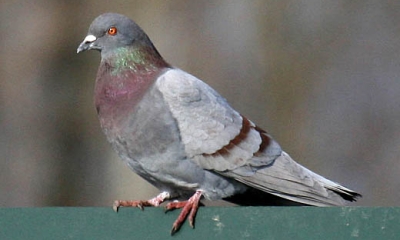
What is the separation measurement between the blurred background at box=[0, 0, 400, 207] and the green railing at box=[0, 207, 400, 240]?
7388 millimetres

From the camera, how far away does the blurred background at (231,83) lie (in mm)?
13977

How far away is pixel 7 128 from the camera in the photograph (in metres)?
14.8

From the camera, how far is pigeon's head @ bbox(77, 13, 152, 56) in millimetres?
7547

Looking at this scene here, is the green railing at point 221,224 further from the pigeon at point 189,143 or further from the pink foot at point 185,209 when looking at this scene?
the pigeon at point 189,143

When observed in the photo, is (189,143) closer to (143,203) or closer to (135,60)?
(143,203)

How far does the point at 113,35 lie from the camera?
7.57 metres

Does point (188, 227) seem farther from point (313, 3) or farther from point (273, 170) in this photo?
point (313, 3)

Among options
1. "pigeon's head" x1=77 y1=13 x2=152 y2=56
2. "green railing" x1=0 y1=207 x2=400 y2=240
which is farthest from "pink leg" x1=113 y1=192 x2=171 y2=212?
"pigeon's head" x1=77 y1=13 x2=152 y2=56

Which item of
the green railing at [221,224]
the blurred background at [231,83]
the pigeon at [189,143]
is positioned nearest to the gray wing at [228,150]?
the pigeon at [189,143]

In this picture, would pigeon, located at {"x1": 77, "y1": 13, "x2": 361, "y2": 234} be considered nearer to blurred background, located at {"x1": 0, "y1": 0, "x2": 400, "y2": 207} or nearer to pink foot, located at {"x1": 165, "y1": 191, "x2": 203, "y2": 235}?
pink foot, located at {"x1": 165, "y1": 191, "x2": 203, "y2": 235}

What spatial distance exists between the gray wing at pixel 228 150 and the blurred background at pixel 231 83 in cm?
614

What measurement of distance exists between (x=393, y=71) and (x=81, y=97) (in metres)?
4.07

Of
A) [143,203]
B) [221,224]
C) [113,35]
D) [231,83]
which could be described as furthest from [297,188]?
[231,83]

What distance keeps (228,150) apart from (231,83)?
7.00m
